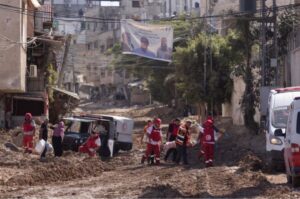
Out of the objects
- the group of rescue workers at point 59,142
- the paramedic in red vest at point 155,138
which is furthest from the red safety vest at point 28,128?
the paramedic in red vest at point 155,138

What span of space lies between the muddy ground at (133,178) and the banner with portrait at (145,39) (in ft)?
35.7

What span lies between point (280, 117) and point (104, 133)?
10374 mm

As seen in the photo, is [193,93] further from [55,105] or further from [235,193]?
[235,193]

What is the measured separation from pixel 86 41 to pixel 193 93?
65.9m

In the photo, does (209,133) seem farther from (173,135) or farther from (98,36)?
(98,36)

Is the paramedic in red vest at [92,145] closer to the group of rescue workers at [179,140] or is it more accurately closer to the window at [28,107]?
the group of rescue workers at [179,140]

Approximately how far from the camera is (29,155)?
2725 cm

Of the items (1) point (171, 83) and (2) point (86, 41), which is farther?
(2) point (86, 41)

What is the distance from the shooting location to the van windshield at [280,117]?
68.9ft

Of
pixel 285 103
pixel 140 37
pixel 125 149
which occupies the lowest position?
pixel 125 149

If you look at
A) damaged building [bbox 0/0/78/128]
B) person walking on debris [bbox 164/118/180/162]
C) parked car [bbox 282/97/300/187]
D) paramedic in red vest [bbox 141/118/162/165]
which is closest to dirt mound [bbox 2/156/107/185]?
paramedic in red vest [bbox 141/118/162/165]

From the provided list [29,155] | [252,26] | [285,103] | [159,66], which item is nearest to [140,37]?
[252,26]

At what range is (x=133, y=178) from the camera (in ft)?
66.1

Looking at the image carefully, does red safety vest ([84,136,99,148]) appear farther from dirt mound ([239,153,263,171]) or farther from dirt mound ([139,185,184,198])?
dirt mound ([139,185,184,198])
